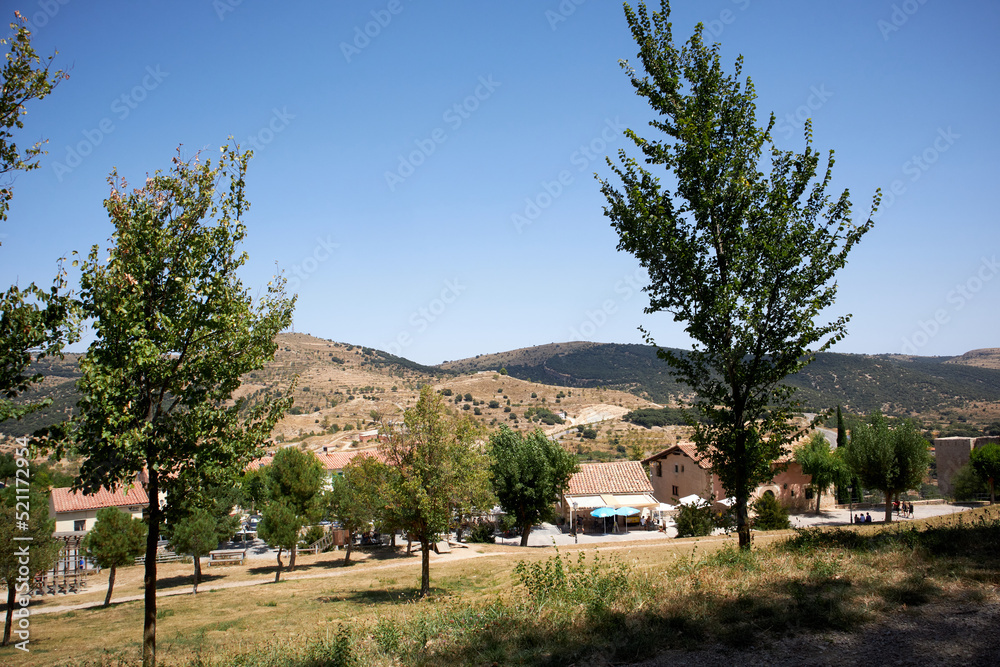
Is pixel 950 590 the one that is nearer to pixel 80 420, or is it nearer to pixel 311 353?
pixel 80 420

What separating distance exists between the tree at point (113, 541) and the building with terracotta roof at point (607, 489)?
91.8 feet

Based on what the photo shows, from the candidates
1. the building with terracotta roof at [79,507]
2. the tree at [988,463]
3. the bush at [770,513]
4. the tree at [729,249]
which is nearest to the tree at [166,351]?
the tree at [729,249]

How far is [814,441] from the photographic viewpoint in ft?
173

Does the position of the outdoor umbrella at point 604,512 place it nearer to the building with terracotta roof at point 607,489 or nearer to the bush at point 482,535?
the building with terracotta roof at point 607,489

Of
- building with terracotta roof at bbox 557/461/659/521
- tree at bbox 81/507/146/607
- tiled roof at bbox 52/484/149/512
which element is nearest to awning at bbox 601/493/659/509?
building with terracotta roof at bbox 557/461/659/521

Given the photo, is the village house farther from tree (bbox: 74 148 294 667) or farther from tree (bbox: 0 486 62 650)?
tree (bbox: 74 148 294 667)

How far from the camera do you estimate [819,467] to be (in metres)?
50.4

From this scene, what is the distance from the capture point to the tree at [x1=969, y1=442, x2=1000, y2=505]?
4594cm

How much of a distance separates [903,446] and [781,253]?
122 ft

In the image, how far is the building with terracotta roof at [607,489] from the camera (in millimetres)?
45125

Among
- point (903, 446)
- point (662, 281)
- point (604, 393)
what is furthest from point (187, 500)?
point (604, 393)

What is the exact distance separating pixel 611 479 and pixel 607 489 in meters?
1.73

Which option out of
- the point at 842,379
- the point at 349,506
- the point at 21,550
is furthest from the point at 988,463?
the point at 842,379

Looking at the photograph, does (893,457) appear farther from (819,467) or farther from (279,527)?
(279,527)
